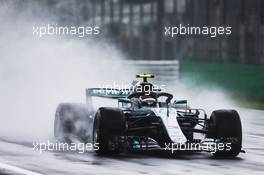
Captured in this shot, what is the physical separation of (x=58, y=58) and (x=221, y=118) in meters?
11.4

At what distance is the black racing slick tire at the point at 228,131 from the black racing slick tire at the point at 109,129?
144 centimetres

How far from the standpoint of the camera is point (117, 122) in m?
14.0

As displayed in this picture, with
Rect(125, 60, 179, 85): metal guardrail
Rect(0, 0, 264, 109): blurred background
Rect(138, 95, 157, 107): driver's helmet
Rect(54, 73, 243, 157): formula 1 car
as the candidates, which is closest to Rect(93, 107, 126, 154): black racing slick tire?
Rect(54, 73, 243, 157): formula 1 car

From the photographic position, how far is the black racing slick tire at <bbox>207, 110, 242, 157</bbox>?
14.5 meters

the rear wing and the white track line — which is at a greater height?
the rear wing

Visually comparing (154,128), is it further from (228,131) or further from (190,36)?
(190,36)

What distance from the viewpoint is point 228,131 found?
571 inches

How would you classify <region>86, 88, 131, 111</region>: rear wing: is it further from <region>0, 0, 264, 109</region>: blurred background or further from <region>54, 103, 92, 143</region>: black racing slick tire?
<region>0, 0, 264, 109</region>: blurred background

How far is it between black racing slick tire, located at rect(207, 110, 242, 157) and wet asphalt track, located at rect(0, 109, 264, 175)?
0.53 feet

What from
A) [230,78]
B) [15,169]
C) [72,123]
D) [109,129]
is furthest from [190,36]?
[15,169]

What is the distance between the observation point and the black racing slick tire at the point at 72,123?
52.4 ft

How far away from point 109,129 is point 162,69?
67.7 feet

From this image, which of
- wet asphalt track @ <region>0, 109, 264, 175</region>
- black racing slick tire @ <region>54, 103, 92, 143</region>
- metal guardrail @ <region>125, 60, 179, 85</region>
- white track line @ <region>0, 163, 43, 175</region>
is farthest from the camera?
metal guardrail @ <region>125, 60, 179, 85</region>

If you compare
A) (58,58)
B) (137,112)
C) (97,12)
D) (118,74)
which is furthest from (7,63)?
(97,12)
